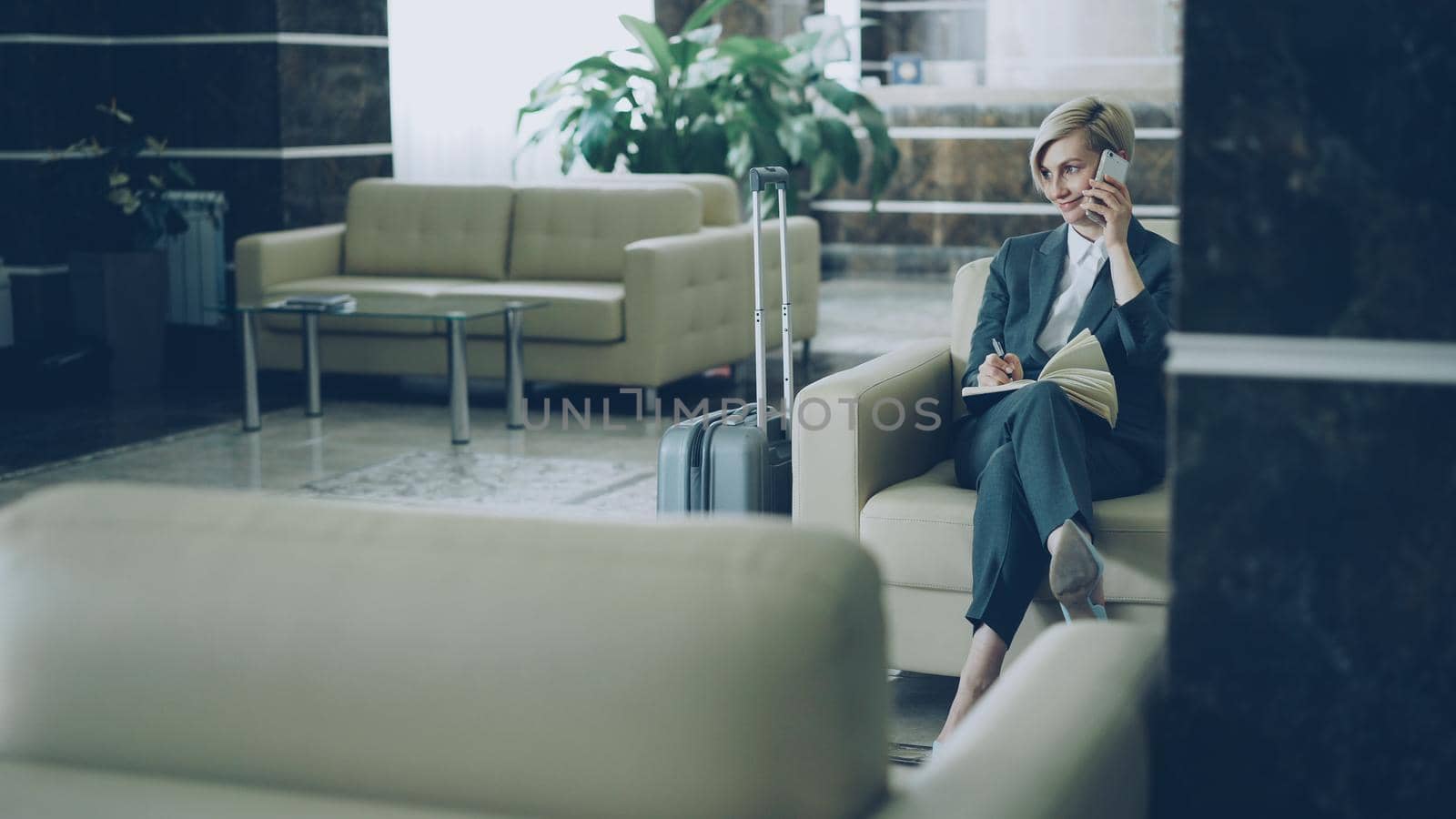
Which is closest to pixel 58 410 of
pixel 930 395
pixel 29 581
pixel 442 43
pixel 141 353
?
pixel 141 353

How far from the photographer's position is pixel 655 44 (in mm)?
7137

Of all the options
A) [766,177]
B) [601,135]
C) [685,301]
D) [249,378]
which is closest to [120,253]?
[249,378]

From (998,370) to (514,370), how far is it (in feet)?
9.36

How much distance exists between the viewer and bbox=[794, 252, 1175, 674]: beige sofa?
2.60 metres

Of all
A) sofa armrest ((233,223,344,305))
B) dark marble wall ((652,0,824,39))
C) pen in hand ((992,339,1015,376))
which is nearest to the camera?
pen in hand ((992,339,1015,376))

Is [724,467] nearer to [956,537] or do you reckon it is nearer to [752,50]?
[956,537]

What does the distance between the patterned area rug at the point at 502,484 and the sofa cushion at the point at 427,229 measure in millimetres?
1436

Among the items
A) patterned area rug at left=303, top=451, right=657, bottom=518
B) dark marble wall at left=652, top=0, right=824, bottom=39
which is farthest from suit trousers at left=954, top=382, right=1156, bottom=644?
dark marble wall at left=652, top=0, right=824, bottom=39

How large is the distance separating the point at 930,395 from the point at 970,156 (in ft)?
22.5

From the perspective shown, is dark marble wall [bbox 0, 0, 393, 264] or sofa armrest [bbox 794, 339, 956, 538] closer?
sofa armrest [bbox 794, 339, 956, 538]

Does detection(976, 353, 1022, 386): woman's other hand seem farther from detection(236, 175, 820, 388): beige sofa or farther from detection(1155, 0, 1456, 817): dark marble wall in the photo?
detection(236, 175, 820, 388): beige sofa

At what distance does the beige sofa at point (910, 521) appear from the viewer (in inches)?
103

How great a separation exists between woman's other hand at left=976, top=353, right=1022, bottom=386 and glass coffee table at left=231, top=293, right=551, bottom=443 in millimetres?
2501

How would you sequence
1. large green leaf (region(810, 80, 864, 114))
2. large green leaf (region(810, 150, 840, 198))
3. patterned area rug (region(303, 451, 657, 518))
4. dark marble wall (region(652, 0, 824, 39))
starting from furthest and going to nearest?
dark marble wall (region(652, 0, 824, 39))
large green leaf (region(810, 80, 864, 114))
large green leaf (region(810, 150, 840, 198))
patterned area rug (region(303, 451, 657, 518))
